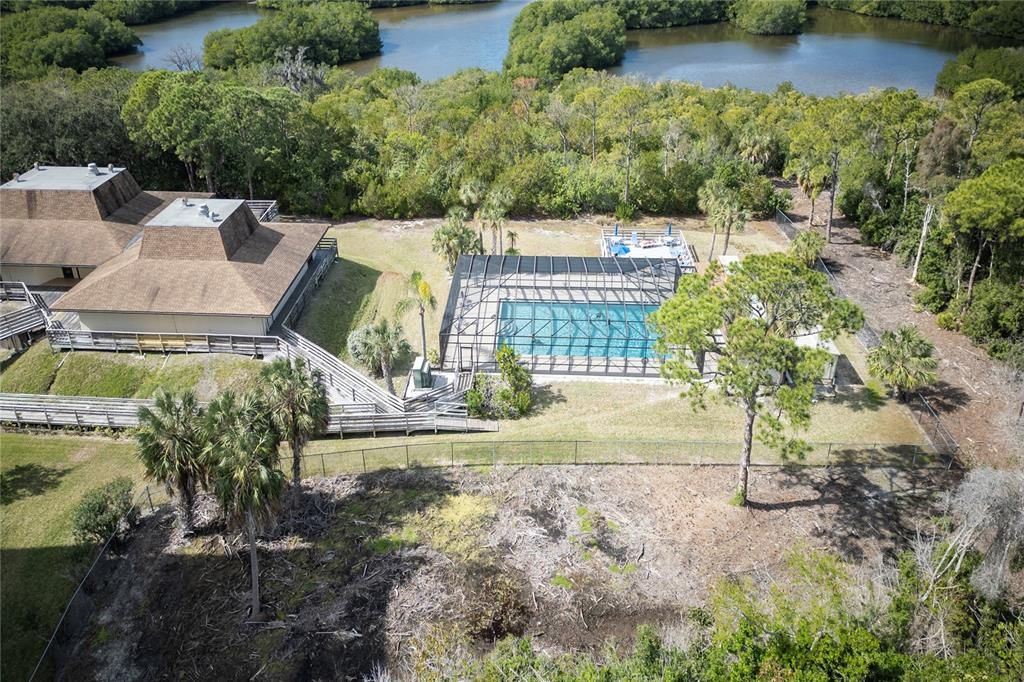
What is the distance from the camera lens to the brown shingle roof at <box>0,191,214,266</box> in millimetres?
41219

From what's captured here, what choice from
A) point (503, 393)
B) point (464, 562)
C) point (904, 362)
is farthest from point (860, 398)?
point (464, 562)

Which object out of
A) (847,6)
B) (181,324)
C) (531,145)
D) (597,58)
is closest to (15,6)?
(597,58)

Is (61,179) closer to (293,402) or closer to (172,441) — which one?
(172,441)

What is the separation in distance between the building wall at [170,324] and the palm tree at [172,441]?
1304 centimetres

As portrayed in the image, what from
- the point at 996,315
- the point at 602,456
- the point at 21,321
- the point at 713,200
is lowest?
the point at 602,456

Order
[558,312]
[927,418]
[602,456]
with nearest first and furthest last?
[602,456] < [927,418] < [558,312]

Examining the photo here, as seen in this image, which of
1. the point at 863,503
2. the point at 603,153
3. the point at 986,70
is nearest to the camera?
the point at 863,503

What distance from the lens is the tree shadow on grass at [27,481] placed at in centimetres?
2944

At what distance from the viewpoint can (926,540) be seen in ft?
85.7

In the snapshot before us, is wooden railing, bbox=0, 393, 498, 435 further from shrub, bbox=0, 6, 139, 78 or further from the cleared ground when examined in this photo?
shrub, bbox=0, 6, 139, 78

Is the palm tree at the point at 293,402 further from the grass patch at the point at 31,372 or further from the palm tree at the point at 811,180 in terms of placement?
the palm tree at the point at 811,180

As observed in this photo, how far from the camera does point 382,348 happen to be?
35188 millimetres

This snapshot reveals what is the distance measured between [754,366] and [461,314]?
1886 cm

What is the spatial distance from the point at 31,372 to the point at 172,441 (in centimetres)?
1742
